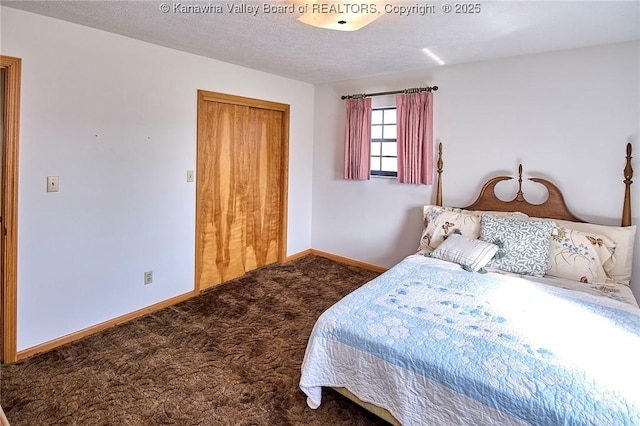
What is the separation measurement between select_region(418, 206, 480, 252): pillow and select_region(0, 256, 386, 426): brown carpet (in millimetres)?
1085

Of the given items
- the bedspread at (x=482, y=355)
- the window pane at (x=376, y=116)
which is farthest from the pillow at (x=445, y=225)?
the window pane at (x=376, y=116)

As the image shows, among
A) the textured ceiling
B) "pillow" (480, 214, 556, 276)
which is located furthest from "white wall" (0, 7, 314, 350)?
"pillow" (480, 214, 556, 276)

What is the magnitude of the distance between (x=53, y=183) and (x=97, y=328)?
1.11m

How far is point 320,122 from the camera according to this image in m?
4.60

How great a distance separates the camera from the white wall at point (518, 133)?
2756 mm

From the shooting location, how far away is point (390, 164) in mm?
4109

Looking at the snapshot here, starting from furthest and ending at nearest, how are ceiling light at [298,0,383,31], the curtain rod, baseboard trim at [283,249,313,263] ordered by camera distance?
1. baseboard trim at [283,249,313,263]
2. the curtain rod
3. ceiling light at [298,0,383,31]

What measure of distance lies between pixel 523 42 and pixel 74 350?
387 centimetres

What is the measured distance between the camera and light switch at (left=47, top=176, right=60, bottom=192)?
2439mm

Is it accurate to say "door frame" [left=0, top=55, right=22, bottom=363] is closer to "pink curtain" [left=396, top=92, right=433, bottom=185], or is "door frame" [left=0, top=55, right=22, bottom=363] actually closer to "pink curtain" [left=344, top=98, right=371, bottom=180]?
"pink curtain" [left=344, top=98, right=371, bottom=180]

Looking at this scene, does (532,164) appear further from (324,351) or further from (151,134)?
(151,134)

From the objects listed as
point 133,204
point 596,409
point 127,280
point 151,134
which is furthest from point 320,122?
point 596,409

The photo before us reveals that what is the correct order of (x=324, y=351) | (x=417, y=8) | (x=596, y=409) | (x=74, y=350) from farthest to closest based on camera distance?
(x=74, y=350)
(x=417, y=8)
(x=324, y=351)
(x=596, y=409)

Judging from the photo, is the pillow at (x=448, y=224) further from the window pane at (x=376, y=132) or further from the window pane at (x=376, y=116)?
the window pane at (x=376, y=116)
